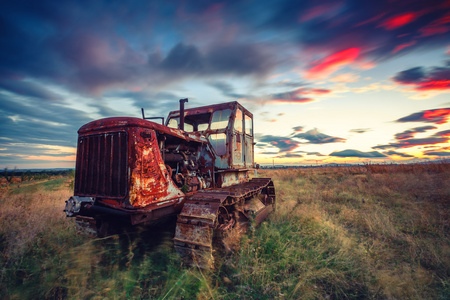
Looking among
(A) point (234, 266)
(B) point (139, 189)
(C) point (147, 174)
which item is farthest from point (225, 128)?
(A) point (234, 266)

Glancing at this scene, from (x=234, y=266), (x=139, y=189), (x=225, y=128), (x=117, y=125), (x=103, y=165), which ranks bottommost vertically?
(x=234, y=266)

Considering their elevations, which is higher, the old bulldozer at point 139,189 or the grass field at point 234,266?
the old bulldozer at point 139,189

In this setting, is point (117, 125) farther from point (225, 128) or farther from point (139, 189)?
point (225, 128)

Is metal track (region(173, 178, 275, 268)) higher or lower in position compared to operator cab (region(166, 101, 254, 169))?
lower

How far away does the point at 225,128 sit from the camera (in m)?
5.45

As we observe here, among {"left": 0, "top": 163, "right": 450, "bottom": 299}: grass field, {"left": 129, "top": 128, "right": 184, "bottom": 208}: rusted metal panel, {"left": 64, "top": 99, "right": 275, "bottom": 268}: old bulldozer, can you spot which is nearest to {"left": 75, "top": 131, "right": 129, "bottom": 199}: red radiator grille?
{"left": 64, "top": 99, "right": 275, "bottom": 268}: old bulldozer

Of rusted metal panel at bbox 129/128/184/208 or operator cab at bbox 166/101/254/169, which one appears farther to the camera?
operator cab at bbox 166/101/254/169

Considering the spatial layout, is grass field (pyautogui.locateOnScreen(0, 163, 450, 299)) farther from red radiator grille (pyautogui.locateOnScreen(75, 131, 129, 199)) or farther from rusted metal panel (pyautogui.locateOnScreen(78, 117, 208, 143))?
rusted metal panel (pyautogui.locateOnScreen(78, 117, 208, 143))

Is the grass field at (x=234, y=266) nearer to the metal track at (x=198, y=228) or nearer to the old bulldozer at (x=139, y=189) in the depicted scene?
A: the metal track at (x=198, y=228)

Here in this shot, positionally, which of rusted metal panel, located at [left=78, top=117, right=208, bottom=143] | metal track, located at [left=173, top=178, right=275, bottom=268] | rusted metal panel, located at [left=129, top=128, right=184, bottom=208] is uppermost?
rusted metal panel, located at [left=78, top=117, right=208, bottom=143]

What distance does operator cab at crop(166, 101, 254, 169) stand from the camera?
5344 millimetres

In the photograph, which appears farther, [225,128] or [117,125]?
[225,128]

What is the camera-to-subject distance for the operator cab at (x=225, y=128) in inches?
210

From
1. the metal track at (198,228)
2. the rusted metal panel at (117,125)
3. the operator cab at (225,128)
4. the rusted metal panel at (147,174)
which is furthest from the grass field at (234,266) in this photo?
the operator cab at (225,128)
